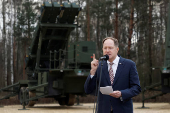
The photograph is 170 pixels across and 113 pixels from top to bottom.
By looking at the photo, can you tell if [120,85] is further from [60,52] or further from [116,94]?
[60,52]

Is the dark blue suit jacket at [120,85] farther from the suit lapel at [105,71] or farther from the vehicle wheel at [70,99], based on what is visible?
the vehicle wheel at [70,99]

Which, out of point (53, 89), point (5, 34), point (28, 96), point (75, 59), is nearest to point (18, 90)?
point (28, 96)

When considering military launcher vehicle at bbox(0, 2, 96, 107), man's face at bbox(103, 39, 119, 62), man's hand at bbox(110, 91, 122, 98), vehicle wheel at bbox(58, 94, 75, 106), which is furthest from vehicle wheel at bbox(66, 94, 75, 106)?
man's hand at bbox(110, 91, 122, 98)

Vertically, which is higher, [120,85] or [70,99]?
[120,85]

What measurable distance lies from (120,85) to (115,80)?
3.2 inches

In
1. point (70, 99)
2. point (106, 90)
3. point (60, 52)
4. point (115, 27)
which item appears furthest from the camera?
point (115, 27)

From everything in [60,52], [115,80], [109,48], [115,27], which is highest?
[115,27]

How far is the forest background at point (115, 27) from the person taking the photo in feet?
88.9

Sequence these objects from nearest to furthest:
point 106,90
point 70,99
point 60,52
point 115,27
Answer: point 106,90 < point 60,52 < point 70,99 < point 115,27

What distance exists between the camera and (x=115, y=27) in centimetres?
2562

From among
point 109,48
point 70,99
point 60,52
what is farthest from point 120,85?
point 70,99

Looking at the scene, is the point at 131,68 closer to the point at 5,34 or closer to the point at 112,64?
the point at 112,64

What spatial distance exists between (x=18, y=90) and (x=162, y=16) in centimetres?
1996

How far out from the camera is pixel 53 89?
14.5 m
